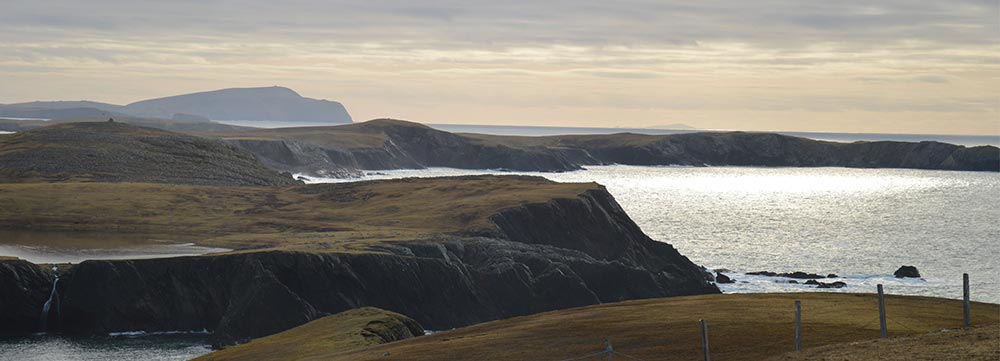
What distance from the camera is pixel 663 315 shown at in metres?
58.5

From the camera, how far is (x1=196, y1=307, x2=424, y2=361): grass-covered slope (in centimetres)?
6588

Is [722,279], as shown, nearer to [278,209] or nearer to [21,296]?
[278,209]

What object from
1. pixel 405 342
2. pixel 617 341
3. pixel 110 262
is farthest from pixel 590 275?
pixel 617 341

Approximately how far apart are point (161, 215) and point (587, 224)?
166ft

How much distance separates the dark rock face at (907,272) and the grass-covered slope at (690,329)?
68.9 m

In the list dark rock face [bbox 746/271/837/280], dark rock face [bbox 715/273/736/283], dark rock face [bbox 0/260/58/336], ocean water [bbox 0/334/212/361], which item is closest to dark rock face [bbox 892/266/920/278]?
dark rock face [bbox 746/271/837/280]

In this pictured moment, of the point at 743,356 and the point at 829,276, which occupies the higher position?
the point at 743,356

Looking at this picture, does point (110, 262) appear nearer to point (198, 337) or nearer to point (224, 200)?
point (198, 337)

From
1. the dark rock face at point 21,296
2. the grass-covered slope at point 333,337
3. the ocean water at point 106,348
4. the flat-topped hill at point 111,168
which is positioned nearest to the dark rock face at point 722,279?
the grass-covered slope at point 333,337

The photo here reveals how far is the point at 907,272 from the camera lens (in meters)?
128

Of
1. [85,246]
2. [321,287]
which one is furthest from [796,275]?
[85,246]

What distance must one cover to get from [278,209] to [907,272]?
77.0 meters

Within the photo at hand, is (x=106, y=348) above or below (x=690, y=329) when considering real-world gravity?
below

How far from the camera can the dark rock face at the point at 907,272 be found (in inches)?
5022
